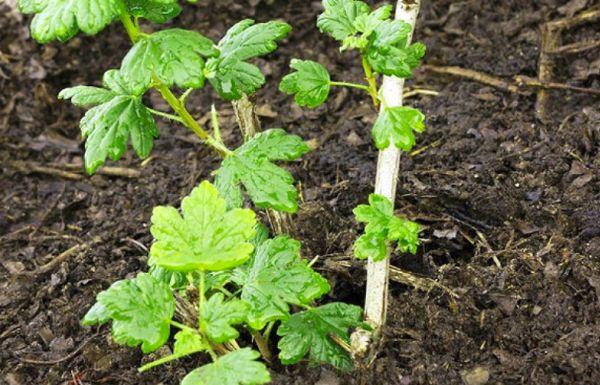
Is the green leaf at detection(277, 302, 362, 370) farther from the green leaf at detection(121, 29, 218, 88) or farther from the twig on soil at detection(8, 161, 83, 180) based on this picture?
the twig on soil at detection(8, 161, 83, 180)

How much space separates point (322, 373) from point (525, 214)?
94 centimetres

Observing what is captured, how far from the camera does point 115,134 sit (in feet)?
7.14

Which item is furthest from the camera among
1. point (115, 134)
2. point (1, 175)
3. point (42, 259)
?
point (1, 175)

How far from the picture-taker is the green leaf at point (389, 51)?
204 cm

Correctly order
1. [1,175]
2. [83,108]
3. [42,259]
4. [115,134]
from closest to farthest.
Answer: [115,134] < [42,259] < [1,175] < [83,108]

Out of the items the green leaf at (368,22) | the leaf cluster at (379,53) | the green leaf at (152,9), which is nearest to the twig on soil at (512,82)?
the leaf cluster at (379,53)

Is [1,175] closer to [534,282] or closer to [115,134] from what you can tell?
[115,134]

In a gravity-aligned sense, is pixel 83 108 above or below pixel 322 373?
above

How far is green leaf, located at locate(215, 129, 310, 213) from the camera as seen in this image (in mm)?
2213

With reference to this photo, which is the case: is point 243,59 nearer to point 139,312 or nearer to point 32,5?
point 32,5

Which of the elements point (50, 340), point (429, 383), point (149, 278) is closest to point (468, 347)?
point (429, 383)

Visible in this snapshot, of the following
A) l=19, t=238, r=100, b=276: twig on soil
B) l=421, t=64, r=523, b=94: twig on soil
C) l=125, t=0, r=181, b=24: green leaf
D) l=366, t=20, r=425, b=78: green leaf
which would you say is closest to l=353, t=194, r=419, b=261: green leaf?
l=366, t=20, r=425, b=78: green leaf

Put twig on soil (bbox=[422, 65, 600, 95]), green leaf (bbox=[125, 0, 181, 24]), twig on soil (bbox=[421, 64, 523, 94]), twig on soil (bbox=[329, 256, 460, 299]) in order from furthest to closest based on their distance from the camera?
1. twig on soil (bbox=[421, 64, 523, 94])
2. twig on soil (bbox=[422, 65, 600, 95])
3. twig on soil (bbox=[329, 256, 460, 299])
4. green leaf (bbox=[125, 0, 181, 24])

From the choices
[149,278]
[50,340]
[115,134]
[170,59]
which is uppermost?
[170,59]
